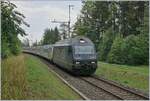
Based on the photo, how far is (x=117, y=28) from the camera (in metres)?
75.3

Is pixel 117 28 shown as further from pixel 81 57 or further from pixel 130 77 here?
pixel 130 77

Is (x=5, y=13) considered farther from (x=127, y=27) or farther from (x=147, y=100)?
(x=127, y=27)

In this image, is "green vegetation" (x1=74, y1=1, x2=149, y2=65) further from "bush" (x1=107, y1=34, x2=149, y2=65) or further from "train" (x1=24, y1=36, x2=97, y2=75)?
"train" (x1=24, y1=36, x2=97, y2=75)

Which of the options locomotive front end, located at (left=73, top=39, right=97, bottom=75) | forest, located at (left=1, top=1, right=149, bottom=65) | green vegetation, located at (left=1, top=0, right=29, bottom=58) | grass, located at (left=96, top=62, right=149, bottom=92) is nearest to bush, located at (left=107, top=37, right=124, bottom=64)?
forest, located at (left=1, top=1, right=149, bottom=65)

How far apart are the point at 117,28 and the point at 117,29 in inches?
21.4

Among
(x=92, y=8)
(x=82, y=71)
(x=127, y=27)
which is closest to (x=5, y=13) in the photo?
(x=82, y=71)

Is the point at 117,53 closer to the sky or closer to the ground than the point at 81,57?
closer to the ground

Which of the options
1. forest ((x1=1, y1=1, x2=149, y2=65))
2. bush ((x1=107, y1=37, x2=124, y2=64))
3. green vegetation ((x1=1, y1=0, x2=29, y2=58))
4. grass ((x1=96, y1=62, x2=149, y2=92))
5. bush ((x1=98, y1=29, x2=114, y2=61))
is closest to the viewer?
green vegetation ((x1=1, y1=0, x2=29, y2=58))

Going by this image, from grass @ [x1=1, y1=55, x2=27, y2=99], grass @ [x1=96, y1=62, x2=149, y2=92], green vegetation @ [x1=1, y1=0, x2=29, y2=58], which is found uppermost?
green vegetation @ [x1=1, y1=0, x2=29, y2=58]

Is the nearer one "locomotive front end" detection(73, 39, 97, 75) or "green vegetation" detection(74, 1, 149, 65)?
"locomotive front end" detection(73, 39, 97, 75)

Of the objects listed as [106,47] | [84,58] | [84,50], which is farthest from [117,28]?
[84,58]

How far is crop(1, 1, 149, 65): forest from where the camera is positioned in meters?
46.0

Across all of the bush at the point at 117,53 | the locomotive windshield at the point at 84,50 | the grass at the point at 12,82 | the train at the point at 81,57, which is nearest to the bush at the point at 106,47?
the bush at the point at 117,53

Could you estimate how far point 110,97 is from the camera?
18.6 metres
